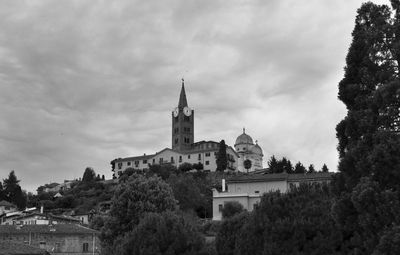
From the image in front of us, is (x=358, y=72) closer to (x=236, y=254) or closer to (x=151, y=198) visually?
(x=236, y=254)

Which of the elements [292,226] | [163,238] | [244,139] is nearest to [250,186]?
[163,238]

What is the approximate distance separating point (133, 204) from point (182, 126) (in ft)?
424

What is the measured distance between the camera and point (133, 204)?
144 feet

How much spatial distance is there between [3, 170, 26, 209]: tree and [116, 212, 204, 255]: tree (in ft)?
321

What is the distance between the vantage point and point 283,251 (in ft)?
65.5

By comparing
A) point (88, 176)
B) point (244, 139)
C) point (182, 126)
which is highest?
point (182, 126)

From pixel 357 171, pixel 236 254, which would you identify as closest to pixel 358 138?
pixel 357 171

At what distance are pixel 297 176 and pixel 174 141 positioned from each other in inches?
3866

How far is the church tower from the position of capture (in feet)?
557

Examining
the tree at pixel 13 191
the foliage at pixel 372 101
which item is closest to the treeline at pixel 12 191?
the tree at pixel 13 191

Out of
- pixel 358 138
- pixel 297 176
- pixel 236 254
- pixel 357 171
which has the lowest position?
pixel 236 254

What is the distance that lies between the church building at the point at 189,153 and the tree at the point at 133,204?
91461 mm

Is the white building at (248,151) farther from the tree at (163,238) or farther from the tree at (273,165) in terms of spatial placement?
the tree at (163,238)

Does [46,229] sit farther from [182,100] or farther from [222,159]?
[182,100]
